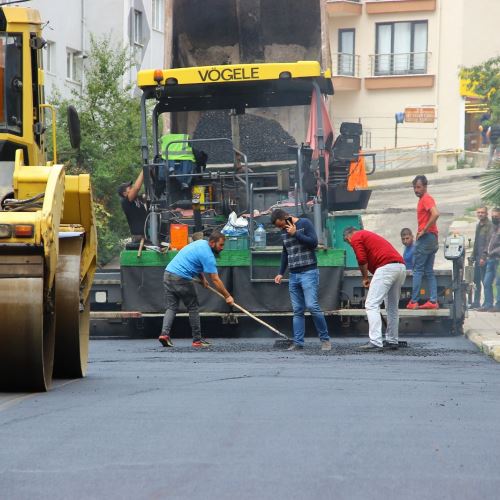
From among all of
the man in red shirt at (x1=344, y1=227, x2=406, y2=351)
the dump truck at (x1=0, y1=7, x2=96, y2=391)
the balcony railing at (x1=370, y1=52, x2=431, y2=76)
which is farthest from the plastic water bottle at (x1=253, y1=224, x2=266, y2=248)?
the balcony railing at (x1=370, y1=52, x2=431, y2=76)

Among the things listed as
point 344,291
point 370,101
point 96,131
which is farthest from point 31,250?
point 370,101

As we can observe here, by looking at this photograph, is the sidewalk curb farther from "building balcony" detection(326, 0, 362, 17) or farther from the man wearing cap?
"building balcony" detection(326, 0, 362, 17)

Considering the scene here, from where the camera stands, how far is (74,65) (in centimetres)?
3538

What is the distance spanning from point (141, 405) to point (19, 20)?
3.07m

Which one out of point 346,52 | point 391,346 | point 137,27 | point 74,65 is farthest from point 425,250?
point 346,52

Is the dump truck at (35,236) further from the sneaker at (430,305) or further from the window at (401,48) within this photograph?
the window at (401,48)

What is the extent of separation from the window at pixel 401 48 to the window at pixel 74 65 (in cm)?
1658

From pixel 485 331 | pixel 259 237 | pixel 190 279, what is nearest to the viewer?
pixel 190 279

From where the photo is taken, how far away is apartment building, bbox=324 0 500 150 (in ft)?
155

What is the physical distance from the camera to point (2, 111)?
939cm

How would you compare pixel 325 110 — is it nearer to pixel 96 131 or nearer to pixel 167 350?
pixel 167 350

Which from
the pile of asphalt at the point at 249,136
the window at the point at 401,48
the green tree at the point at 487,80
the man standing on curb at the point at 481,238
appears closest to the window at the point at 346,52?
the window at the point at 401,48

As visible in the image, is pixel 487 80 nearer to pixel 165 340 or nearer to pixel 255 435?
pixel 165 340

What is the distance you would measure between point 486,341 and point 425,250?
2.02 meters
